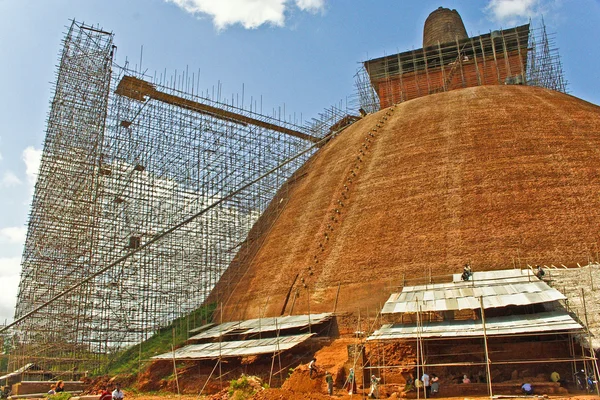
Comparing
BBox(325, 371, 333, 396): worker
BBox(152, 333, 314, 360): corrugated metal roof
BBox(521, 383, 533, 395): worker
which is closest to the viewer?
BBox(521, 383, 533, 395): worker

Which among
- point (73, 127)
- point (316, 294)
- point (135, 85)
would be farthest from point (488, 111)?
point (73, 127)

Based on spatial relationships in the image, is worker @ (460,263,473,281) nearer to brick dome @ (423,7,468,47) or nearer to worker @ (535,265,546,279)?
worker @ (535,265,546,279)

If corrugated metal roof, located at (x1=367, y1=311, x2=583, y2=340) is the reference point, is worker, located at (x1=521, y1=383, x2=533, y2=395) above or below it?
below

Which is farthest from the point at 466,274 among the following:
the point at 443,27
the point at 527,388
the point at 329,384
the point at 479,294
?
the point at 443,27

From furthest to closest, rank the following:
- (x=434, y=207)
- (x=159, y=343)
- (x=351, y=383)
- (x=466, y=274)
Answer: (x=159, y=343), (x=434, y=207), (x=466, y=274), (x=351, y=383)

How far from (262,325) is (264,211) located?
12819 millimetres

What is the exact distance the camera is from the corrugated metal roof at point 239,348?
19625 mm

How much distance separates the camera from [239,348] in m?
20.8

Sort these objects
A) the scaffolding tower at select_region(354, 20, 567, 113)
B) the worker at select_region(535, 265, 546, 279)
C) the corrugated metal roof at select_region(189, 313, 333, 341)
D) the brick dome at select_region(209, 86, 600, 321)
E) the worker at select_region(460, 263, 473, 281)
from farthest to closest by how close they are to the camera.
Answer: the scaffolding tower at select_region(354, 20, 567, 113)
the brick dome at select_region(209, 86, 600, 321)
the corrugated metal roof at select_region(189, 313, 333, 341)
the worker at select_region(460, 263, 473, 281)
the worker at select_region(535, 265, 546, 279)

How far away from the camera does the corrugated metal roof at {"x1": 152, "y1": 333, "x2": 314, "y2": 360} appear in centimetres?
1962

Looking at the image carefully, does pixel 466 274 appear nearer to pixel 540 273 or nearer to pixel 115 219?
pixel 540 273

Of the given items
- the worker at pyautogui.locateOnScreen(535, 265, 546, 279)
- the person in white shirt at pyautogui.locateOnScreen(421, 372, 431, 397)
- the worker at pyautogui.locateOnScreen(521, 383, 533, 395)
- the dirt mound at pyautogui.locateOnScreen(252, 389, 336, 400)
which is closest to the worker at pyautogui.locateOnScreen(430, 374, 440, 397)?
the person in white shirt at pyautogui.locateOnScreen(421, 372, 431, 397)

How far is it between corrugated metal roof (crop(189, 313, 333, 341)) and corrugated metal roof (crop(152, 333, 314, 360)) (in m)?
0.41

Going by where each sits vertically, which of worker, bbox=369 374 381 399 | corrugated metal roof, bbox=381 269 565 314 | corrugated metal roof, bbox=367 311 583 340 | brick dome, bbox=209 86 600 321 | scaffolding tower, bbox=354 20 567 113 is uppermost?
scaffolding tower, bbox=354 20 567 113
